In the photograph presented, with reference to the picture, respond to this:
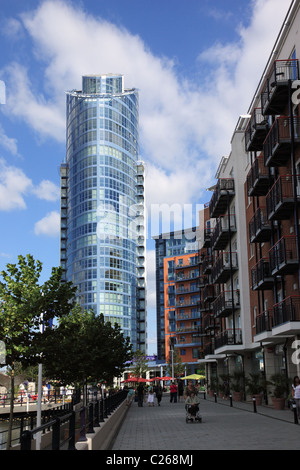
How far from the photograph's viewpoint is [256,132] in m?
31.2

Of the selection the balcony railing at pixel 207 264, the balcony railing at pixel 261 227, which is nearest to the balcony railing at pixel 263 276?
Result: the balcony railing at pixel 261 227

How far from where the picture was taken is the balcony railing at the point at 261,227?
3017 cm

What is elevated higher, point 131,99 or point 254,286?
point 131,99

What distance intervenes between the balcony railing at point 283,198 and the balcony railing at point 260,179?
3243 mm

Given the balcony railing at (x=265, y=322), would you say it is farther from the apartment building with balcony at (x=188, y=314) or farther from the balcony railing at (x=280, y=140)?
the apartment building with balcony at (x=188, y=314)

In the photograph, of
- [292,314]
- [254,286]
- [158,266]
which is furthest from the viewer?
[158,266]

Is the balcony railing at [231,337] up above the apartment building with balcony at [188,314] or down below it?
below

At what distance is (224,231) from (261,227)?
13.7 metres

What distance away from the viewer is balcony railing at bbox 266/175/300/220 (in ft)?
83.5

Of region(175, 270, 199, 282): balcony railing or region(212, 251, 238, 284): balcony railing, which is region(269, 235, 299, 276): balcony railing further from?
region(175, 270, 199, 282): balcony railing
